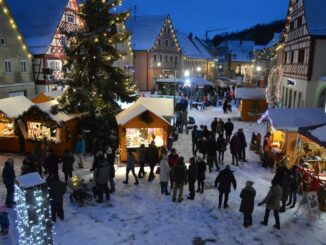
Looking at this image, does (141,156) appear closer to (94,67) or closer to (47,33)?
(94,67)

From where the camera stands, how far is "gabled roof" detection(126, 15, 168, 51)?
143 ft

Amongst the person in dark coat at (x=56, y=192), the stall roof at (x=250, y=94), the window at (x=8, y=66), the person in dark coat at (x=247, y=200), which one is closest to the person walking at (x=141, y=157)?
the person in dark coat at (x=56, y=192)

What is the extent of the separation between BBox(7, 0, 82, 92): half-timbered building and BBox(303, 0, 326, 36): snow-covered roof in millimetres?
16721

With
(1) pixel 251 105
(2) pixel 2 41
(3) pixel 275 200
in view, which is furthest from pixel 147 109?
(1) pixel 251 105

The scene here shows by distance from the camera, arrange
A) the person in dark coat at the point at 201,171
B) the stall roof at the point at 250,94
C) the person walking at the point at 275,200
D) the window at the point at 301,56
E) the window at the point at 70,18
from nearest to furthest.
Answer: the person walking at the point at 275,200
the person in dark coat at the point at 201,171
the window at the point at 301,56
the stall roof at the point at 250,94
the window at the point at 70,18

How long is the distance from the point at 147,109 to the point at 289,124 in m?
6.26

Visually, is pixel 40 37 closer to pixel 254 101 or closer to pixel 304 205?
pixel 254 101

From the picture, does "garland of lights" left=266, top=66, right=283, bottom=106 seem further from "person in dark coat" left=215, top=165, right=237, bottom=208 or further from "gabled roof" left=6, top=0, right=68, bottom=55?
"person in dark coat" left=215, top=165, right=237, bottom=208

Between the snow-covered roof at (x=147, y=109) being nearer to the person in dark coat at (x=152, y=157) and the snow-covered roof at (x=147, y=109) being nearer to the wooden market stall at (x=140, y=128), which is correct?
the wooden market stall at (x=140, y=128)

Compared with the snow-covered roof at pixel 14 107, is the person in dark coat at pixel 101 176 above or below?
below

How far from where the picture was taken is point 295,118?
15188 mm

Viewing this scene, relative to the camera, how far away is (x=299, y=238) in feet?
30.1

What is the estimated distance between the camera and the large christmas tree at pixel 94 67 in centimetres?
1644

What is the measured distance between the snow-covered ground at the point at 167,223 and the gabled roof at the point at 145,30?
33313mm
